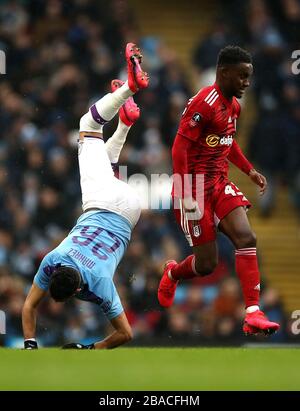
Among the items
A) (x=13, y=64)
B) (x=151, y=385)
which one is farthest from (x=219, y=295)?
(x=151, y=385)

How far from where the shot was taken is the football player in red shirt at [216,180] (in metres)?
9.56

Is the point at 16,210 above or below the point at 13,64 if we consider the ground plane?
below

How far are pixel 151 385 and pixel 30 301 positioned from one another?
83.3 inches

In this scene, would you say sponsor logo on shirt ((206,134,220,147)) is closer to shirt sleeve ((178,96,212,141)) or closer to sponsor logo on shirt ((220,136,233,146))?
sponsor logo on shirt ((220,136,233,146))

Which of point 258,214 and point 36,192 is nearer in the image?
point 36,192

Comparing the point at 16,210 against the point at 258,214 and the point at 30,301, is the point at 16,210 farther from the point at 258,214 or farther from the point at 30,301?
the point at 30,301

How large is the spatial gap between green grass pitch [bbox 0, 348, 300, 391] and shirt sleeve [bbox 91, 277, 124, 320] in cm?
31

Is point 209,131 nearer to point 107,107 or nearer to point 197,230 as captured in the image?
point 197,230

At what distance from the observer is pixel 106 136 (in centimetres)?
1379

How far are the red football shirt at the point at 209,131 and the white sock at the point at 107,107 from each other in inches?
33.8

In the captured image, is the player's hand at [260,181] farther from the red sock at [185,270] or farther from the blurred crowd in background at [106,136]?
the blurred crowd in background at [106,136]

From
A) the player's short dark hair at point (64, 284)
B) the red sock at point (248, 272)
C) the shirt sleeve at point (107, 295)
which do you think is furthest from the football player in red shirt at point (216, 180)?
the player's short dark hair at point (64, 284)

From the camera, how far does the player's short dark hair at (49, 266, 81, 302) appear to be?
9242 millimetres
